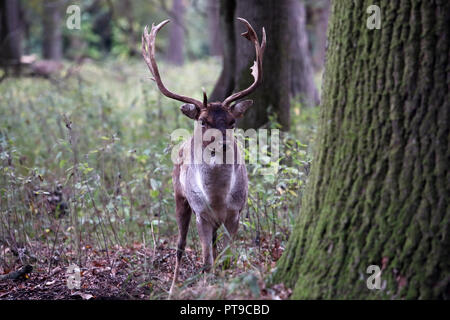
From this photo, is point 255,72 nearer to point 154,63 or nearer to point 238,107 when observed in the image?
point 238,107

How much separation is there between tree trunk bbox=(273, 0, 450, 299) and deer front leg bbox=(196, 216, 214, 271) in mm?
1388

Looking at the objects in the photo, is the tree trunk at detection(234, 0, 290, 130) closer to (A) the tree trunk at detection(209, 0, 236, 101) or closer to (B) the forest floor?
(A) the tree trunk at detection(209, 0, 236, 101)

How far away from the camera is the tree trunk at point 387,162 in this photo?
3.52m

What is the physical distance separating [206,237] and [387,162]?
2.19 metres

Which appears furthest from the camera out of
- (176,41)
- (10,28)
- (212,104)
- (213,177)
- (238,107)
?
(176,41)

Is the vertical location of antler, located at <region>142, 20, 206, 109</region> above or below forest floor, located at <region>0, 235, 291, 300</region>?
above

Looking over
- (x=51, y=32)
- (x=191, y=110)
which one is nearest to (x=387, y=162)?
(x=191, y=110)

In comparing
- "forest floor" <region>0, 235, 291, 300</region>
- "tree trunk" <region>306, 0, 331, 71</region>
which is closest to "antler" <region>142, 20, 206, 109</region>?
"forest floor" <region>0, 235, 291, 300</region>

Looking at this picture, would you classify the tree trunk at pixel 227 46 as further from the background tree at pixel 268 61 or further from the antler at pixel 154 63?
the antler at pixel 154 63

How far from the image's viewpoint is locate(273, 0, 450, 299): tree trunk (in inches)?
139

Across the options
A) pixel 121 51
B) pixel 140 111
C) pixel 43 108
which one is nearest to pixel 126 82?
pixel 140 111

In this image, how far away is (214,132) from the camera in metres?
5.18

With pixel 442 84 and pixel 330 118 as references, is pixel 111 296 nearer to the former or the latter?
pixel 330 118

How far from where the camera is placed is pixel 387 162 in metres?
3.66
